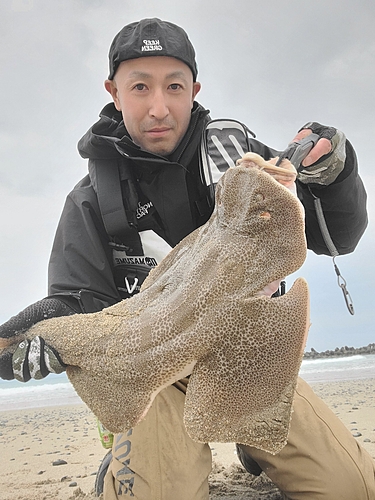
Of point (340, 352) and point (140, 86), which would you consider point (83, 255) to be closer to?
point (140, 86)

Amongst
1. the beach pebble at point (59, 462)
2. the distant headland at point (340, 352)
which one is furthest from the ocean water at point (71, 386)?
the beach pebble at point (59, 462)

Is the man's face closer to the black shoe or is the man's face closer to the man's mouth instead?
the man's mouth

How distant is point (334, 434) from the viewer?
308 cm

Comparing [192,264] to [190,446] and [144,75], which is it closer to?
[190,446]

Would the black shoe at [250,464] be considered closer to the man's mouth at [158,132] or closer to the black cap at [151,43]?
the man's mouth at [158,132]

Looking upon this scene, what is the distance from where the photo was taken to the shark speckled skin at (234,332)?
181cm

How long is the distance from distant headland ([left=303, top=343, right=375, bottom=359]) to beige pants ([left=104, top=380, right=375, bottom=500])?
1694 centimetres

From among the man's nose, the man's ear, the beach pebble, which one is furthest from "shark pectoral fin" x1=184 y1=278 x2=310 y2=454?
the beach pebble

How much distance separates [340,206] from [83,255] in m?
2.17

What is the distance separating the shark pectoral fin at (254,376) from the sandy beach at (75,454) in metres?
1.78

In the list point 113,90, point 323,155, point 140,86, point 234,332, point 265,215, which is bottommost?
point 234,332

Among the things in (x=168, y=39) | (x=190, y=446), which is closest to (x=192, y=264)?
(x=190, y=446)

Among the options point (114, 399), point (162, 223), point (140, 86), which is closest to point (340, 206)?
point (162, 223)

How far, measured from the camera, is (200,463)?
2.88 meters
